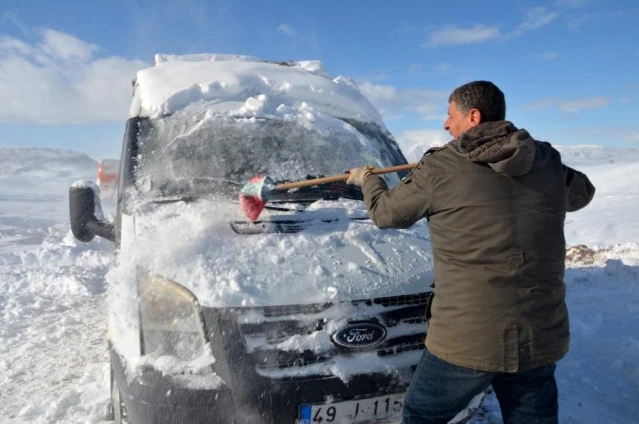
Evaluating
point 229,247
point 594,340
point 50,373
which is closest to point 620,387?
point 594,340

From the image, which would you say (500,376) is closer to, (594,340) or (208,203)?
(208,203)

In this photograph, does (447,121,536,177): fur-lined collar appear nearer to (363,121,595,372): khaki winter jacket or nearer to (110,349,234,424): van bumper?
(363,121,595,372): khaki winter jacket

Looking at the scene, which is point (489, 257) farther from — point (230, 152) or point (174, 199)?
point (230, 152)

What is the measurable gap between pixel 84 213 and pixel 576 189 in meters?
2.72

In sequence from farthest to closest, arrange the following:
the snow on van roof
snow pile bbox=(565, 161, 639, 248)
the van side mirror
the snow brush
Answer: snow pile bbox=(565, 161, 639, 248)
the snow on van roof
the van side mirror
the snow brush

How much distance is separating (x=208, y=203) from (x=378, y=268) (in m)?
1.12

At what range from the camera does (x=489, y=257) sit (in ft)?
5.63

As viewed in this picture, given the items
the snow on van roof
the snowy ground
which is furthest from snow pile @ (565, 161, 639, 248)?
the snow on van roof

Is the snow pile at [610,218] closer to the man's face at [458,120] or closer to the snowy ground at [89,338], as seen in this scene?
the snowy ground at [89,338]

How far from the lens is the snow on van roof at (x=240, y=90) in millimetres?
3594

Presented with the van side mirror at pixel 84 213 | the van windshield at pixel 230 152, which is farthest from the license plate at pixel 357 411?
the van side mirror at pixel 84 213

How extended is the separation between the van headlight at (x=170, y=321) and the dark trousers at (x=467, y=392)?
0.91 meters

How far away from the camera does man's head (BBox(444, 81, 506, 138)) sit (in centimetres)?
182

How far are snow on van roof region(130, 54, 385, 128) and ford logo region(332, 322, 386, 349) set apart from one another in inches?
77.3
